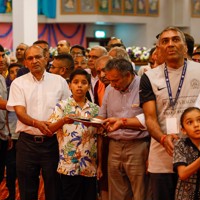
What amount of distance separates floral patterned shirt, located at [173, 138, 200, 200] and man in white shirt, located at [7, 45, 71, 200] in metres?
1.66

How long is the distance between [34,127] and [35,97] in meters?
0.31

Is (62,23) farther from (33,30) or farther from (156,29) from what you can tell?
(33,30)

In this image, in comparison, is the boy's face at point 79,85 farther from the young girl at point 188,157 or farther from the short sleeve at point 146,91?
the young girl at point 188,157

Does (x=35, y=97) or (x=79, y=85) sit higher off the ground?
(x=79, y=85)

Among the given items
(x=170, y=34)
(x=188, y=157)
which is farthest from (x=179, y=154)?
(x=170, y=34)

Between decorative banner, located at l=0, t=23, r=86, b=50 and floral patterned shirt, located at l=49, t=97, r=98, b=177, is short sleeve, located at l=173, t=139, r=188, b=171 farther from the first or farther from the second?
decorative banner, located at l=0, t=23, r=86, b=50

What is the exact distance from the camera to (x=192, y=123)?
12.0 ft

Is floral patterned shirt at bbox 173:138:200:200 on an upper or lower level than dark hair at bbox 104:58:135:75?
lower

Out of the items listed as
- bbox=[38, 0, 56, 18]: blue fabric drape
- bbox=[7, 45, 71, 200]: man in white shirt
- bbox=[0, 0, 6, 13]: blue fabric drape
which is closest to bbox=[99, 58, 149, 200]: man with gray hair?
bbox=[7, 45, 71, 200]: man in white shirt

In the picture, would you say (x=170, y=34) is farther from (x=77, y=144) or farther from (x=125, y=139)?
(x=77, y=144)

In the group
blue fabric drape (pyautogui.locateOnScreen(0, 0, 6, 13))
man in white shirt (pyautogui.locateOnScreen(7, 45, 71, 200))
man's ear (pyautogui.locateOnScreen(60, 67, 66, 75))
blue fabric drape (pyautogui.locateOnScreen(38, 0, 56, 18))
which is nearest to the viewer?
man in white shirt (pyautogui.locateOnScreen(7, 45, 71, 200))

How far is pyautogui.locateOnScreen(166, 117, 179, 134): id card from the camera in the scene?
383 centimetres

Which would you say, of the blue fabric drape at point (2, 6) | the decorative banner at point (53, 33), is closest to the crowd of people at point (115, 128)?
the blue fabric drape at point (2, 6)

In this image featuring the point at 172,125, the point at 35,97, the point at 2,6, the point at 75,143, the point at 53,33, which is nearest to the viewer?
the point at 172,125
